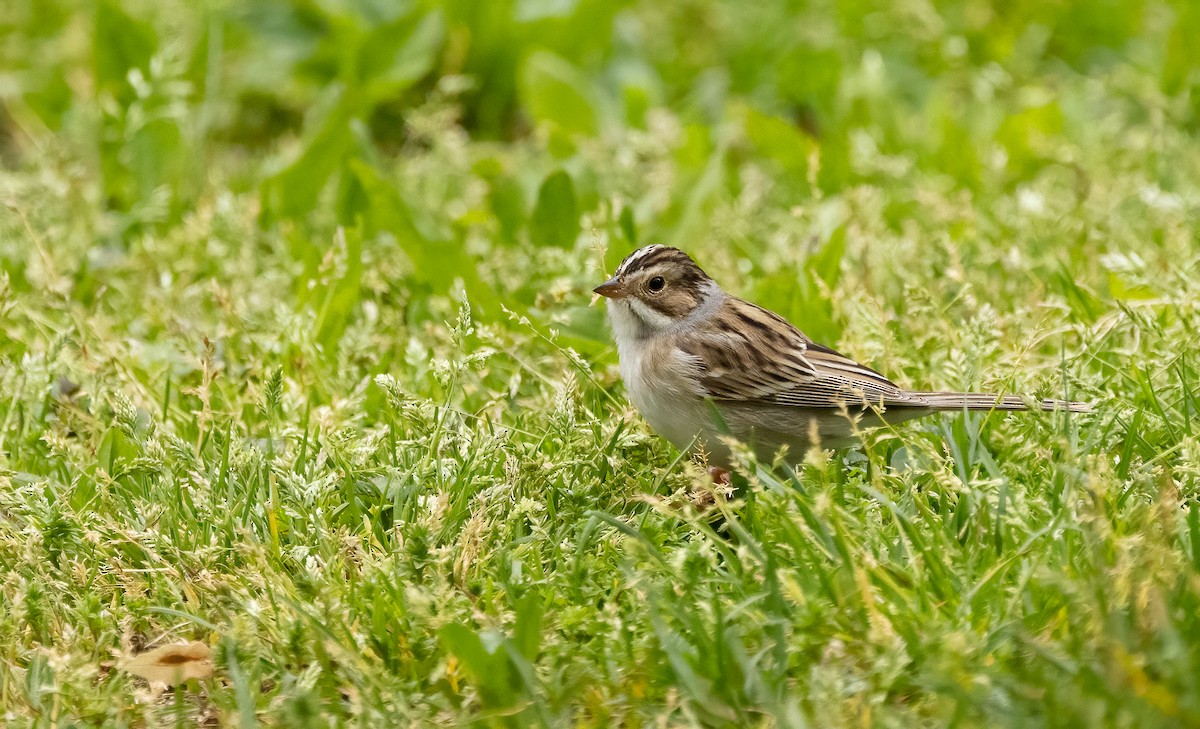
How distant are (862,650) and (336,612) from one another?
122 centimetres

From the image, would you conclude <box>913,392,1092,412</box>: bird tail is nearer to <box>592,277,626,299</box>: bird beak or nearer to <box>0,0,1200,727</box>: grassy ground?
<box>0,0,1200,727</box>: grassy ground

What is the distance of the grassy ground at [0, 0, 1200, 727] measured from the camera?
3.18 metres

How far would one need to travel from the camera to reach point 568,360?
15.3 feet

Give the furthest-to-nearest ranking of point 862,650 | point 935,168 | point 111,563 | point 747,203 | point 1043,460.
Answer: point 935,168 → point 747,203 → point 1043,460 → point 111,563 → point 862,650

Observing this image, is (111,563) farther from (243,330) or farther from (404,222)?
(404,222)

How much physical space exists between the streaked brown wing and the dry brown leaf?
1.77 metres

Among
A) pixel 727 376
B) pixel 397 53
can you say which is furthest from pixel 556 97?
pixel 727 376

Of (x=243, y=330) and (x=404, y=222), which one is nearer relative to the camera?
(x=243, y=330)

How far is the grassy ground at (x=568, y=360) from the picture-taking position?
10.4ft

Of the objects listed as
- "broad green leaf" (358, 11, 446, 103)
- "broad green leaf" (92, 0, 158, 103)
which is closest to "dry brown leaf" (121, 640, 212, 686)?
"broad green leaf" (92, 0, 158, 103)

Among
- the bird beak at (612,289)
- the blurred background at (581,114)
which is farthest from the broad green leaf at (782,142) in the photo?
the bird beak at (612,289)

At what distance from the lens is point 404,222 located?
18.8ft

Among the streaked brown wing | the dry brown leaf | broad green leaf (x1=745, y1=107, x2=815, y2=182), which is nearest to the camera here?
the dry brown leaf

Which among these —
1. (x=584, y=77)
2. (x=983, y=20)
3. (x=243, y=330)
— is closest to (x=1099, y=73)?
(x=983, y=20)
